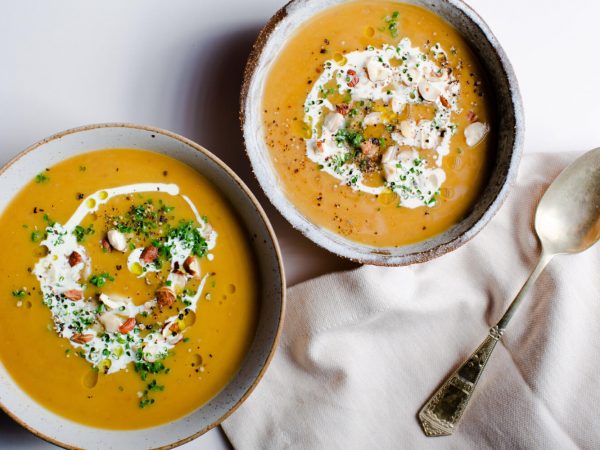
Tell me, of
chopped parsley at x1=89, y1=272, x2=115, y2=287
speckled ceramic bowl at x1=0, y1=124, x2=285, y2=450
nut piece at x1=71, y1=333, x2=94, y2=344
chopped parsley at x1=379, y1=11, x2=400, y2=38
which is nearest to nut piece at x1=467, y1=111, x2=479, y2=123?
chopped parsley at x1=379, y1=11, x2=400, y2=38

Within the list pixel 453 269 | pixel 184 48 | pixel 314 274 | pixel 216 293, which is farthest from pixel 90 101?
pixel 453 269

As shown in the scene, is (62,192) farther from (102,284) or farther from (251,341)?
(251,341)

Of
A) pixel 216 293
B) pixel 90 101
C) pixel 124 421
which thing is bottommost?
pixel 124 421

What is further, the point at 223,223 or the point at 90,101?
the point at 90,101

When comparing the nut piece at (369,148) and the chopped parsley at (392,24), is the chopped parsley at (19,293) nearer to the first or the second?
the nut piece at (369,148)

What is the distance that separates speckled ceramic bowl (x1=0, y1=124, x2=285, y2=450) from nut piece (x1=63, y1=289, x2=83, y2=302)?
0.30 m

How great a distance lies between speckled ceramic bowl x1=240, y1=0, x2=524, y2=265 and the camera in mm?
1966

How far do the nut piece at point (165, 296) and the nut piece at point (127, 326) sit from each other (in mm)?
95

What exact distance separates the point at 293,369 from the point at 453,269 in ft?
2.10

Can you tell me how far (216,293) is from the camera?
6.46ft

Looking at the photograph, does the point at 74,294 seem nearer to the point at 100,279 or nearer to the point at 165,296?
the point at 100,279

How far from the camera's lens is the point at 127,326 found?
6.25 feet

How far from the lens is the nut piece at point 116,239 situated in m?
1.88

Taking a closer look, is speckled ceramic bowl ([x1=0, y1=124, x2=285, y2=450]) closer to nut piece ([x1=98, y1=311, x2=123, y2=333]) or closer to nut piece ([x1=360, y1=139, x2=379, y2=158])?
nut piece ([x1=98, y1=311, x2=123, y2=333])
